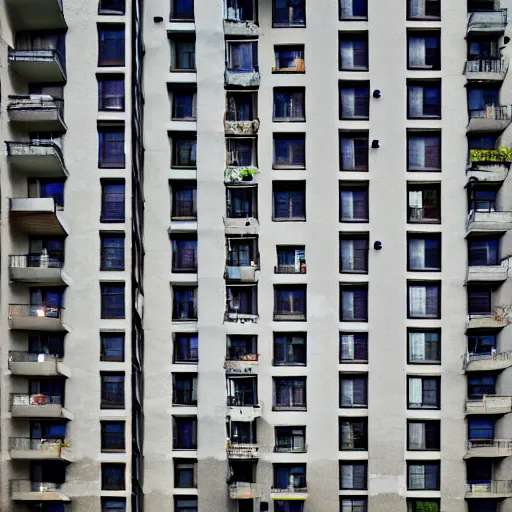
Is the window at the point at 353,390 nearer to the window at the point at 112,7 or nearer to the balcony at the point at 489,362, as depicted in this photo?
the balcony at the point at 489,362

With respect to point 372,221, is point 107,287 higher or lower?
lower

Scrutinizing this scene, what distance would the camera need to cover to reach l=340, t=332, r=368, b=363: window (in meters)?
30.1

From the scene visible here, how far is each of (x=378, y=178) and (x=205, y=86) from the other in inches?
328

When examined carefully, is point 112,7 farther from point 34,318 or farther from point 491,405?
point 491,405

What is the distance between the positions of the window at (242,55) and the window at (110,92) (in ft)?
15.7

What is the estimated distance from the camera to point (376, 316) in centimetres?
2995

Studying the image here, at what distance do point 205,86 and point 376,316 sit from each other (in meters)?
12.2

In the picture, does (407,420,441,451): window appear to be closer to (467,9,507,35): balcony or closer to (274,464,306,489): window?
(274,464,306,489): window

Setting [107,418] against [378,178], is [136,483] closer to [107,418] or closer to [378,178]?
[107,418]

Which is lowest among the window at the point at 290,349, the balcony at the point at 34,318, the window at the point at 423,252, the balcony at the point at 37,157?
the window at the point at 290,349

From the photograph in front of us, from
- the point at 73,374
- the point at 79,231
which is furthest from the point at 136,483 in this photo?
the point at 79,231

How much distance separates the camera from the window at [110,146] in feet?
96.2

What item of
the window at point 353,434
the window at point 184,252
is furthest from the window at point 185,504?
the window at point 184,252

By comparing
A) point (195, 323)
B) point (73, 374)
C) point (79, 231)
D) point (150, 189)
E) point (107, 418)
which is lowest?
point (107, 418)
